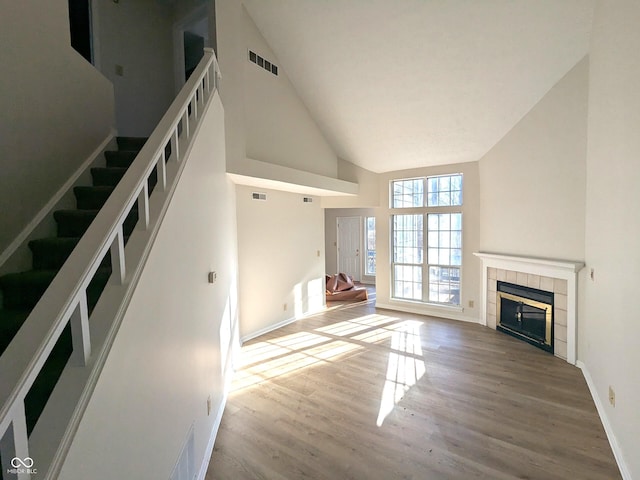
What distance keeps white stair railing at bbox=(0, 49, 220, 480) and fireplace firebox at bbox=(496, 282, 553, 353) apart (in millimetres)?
5106

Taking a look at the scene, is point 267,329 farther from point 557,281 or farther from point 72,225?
point 557,281

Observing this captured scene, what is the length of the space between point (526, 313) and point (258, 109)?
16.4ft

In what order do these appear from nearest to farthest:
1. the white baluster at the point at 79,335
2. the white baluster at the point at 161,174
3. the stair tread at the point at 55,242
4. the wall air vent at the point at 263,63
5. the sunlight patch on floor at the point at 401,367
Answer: the white baluster at the point at 79,335 < the white baluster at the point at 161,174 < the stair tread at the point at 55,242 < the sunlight patch on floor at the point at 401,367 < the wall air vent at the point at 263,63

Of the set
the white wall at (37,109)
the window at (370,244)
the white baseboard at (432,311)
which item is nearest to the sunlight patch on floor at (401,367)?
the white baseboard at (432,311)

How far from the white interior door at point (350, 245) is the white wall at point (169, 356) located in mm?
7108

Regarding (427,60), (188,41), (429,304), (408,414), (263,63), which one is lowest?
(408,414)

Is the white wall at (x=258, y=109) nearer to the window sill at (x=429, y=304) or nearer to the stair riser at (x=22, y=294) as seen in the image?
the stair riser at (x=22, y=294)

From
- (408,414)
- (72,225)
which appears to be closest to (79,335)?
(72,225)

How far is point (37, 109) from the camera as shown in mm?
2352

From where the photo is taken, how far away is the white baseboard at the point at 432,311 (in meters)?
5.95

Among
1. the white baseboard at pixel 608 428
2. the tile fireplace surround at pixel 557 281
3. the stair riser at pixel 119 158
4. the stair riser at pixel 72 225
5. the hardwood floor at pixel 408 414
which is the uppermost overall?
the stair riser at pixel 119 158

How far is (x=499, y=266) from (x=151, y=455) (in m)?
5.34

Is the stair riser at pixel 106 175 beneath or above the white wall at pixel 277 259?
above

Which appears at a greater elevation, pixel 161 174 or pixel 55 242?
pixel 161 174
